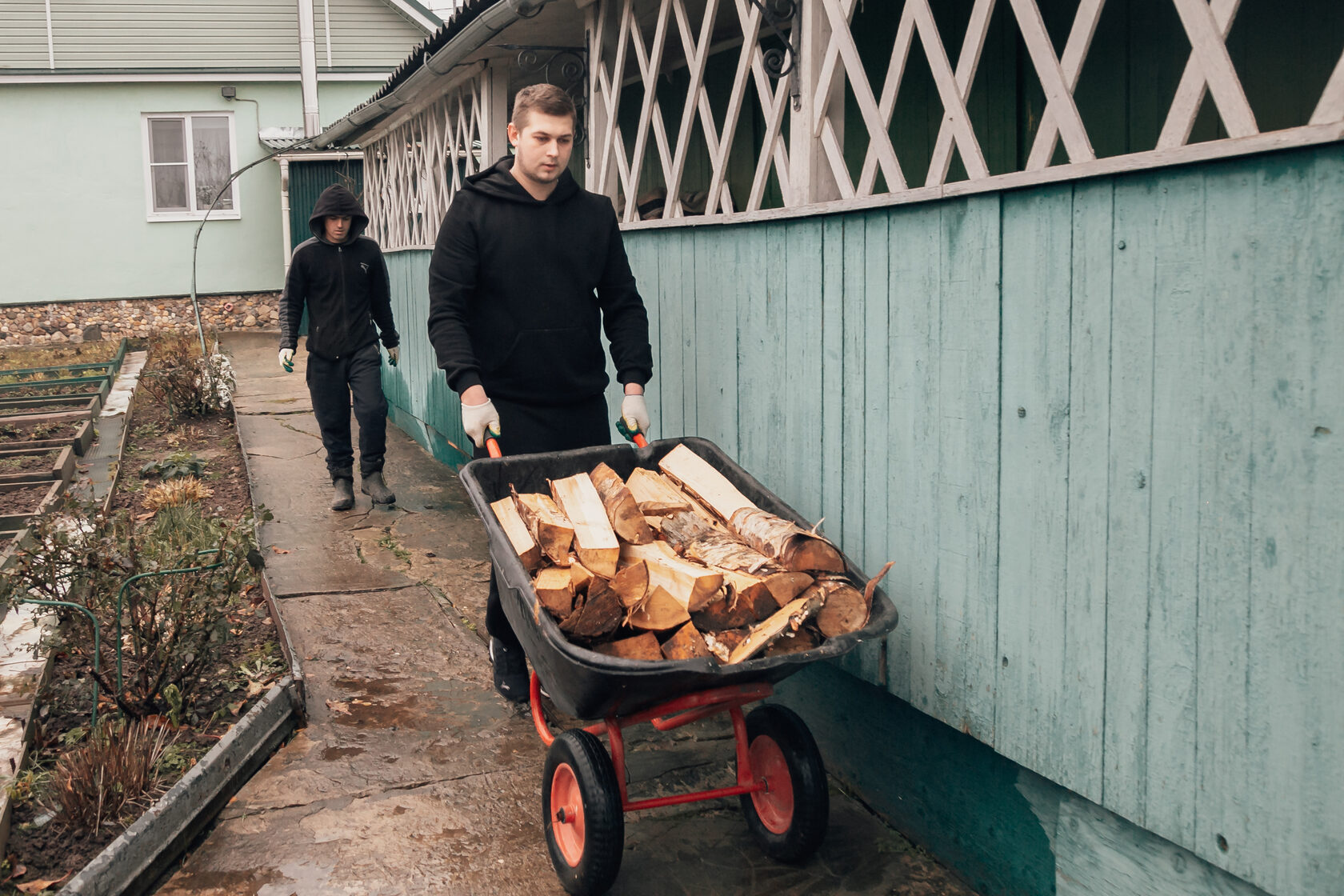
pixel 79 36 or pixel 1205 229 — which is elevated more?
pixel 79 36

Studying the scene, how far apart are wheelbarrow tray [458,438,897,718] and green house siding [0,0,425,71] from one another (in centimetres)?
1847

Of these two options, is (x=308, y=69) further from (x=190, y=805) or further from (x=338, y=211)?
(x=190, y=805)

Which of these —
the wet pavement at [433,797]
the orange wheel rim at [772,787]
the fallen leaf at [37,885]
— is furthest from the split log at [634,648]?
the fallen leaf at [37,885]

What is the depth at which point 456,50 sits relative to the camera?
6176mm

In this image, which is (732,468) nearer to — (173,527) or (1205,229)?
(1205,229)

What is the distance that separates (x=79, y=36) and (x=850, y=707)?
1973 centimetres

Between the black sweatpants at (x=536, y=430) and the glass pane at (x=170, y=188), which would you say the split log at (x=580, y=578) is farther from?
the glass pane at (x=170, y=188)

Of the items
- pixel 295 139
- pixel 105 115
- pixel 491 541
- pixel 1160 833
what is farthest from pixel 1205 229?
pixel 105 115

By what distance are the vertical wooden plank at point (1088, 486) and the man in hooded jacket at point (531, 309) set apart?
4.98 ft

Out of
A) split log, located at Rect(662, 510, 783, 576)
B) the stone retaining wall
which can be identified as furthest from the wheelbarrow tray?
the stone retaining wall

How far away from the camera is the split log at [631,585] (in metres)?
2.83

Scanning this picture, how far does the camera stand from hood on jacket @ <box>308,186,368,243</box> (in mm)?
7176

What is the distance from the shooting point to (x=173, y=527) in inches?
227

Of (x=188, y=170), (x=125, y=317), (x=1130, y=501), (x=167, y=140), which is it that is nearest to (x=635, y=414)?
(x=1130, y=501)
